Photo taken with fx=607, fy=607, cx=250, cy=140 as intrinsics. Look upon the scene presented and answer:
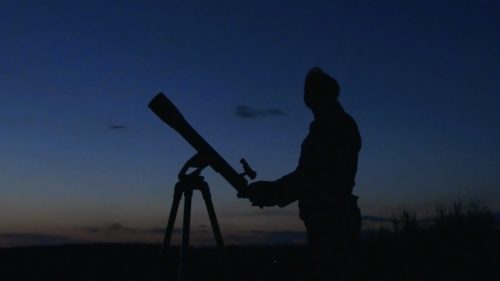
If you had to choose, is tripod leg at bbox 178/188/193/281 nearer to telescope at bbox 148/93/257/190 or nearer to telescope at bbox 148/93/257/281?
telescope at bbox 148/93/257/281

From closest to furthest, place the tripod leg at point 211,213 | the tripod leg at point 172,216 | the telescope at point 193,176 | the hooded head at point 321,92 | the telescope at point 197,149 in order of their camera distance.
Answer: the telescope at point 197,149, the telescope at point 193,176, the hooded head at point 321,92, the tripod leg at point 172,216, the tripod leg at point 211,213

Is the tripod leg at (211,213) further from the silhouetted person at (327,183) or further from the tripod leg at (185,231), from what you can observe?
the silhouetted person at (327,183)

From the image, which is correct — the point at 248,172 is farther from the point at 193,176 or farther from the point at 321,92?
the point at 321,92

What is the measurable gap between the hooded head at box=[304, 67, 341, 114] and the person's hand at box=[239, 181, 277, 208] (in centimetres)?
80

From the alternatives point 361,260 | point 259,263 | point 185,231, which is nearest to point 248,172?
point 185,231

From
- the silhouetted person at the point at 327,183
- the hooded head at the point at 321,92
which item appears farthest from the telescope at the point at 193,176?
the hooded head at the point at 321,92

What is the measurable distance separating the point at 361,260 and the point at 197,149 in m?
5.91

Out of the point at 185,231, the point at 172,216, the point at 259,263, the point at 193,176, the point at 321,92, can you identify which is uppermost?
the point at 321,92

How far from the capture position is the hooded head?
5.34 meters

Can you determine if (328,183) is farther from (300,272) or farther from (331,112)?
(300,272)

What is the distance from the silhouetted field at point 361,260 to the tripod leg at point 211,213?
10.1 feet

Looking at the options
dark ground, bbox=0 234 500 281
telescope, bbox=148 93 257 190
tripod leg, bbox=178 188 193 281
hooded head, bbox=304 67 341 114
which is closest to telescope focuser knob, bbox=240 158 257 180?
telescope, bbox=148 93 257 190

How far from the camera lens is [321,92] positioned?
17.6ft

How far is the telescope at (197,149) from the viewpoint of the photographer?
4906 mm
